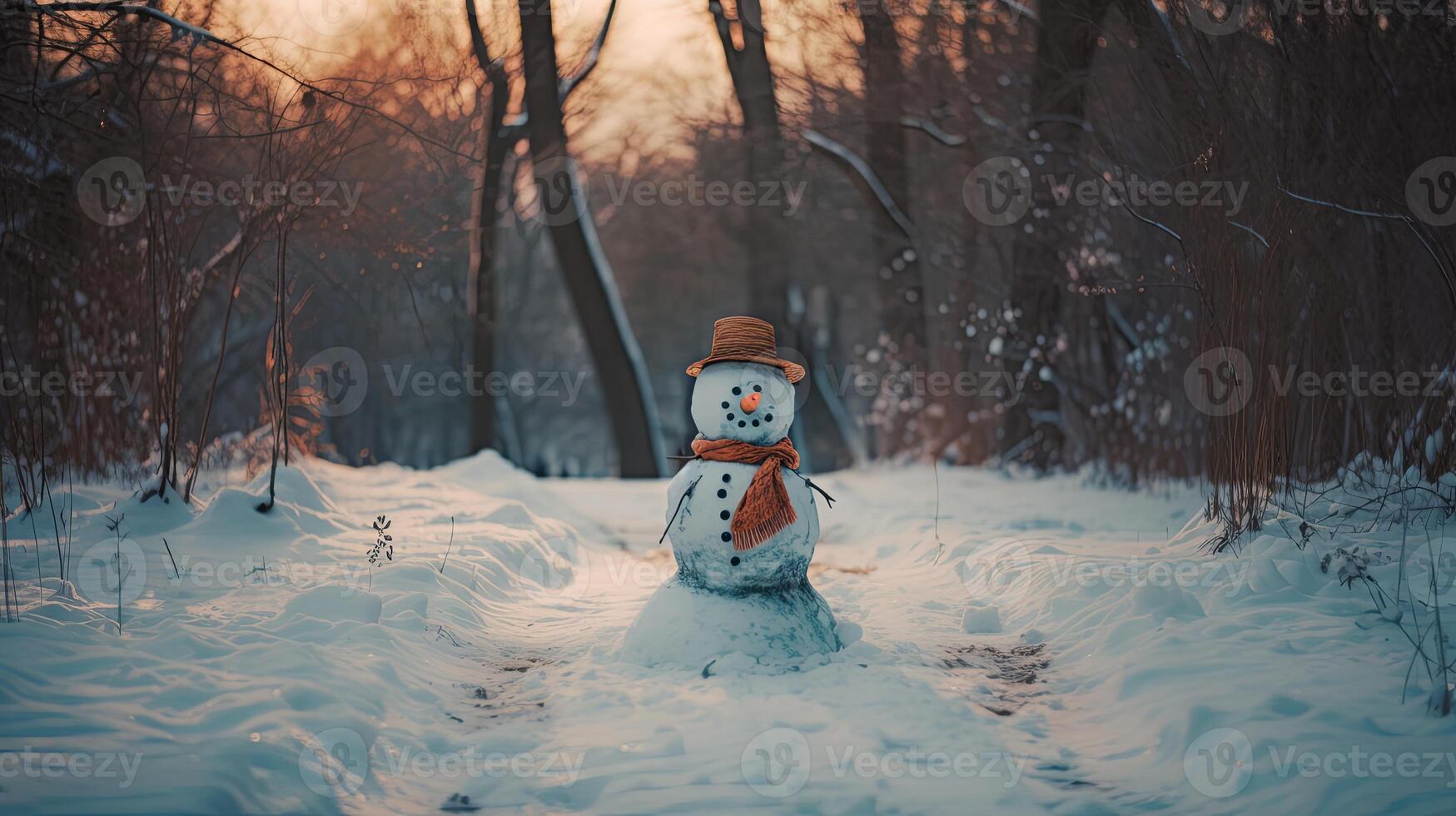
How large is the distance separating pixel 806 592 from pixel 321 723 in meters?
2.45

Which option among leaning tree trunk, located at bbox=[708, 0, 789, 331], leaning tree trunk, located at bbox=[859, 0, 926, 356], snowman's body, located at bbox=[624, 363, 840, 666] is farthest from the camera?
leaning tree trunk, located at bbox=[708, 0, 789, 331]

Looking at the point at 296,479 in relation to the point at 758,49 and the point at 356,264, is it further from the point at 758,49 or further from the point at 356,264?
the point at 758,49

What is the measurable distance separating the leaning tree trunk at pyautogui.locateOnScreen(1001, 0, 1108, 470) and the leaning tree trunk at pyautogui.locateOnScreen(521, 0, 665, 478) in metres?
5.45

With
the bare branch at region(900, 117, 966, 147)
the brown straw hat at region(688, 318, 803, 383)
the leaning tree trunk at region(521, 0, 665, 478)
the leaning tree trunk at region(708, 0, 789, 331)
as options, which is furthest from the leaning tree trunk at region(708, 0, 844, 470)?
the brown straw hat at region(688, 318, 803, 383)

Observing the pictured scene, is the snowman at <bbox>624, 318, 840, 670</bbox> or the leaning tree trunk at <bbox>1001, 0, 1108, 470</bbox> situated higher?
the leaning tree trunk at <bbox>1001, 0, 1108, 470</bbox>

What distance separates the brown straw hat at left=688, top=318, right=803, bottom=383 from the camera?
4926mm

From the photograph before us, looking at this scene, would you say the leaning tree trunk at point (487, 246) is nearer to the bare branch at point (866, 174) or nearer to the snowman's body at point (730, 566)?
the bare branch at point (866, 174)

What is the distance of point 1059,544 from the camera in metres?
7.11

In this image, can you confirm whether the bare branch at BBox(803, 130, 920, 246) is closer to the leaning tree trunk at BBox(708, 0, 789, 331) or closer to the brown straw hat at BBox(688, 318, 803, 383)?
the leaning tree trunk at BBox(708, 0, 789, 331)

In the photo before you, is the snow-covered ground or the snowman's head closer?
the snow-covered ground

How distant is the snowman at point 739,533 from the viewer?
4727 mm

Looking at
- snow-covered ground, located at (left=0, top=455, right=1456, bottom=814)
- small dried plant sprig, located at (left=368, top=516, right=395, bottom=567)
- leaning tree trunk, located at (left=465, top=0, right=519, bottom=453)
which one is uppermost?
leaning tree trunk, located at (left=465, top=0, right=519, bottom=453)

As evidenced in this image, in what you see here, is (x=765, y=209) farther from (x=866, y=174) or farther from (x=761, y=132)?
(x=866, y=174)

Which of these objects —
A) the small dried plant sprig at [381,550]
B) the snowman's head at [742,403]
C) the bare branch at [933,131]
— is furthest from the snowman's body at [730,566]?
the bare branch at [933,131]
